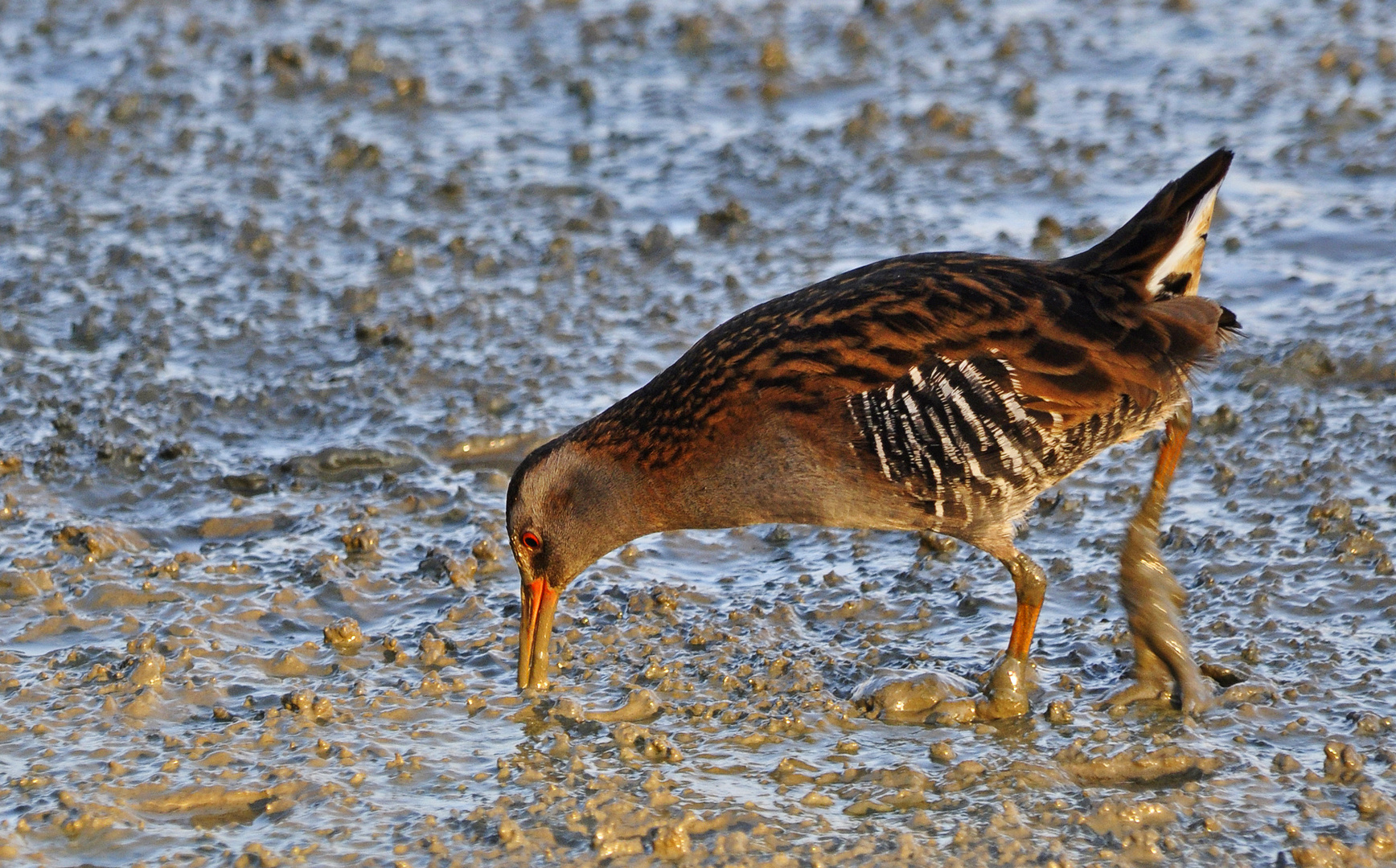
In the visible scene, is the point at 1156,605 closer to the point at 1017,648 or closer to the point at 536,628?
the point at 1017,648

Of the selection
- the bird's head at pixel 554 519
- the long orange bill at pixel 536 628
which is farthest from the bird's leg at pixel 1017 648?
the long orange bill at pixel 536 628

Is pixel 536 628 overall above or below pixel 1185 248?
below

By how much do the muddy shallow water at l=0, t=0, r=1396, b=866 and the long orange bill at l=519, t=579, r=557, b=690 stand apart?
10 cm

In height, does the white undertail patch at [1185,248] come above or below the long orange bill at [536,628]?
above

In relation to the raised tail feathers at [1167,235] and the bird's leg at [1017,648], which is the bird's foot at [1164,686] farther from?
the raised tail feathers at [1167,235]

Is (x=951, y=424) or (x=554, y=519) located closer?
(x=951, y=424)

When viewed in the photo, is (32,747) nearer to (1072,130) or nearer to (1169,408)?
(1169,408)

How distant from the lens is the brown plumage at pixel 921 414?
4.20 metres

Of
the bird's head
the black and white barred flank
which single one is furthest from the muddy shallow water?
the black and white barred flank

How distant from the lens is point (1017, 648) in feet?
14.6

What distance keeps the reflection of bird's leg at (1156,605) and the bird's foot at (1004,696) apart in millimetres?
242

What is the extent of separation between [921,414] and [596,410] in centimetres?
199

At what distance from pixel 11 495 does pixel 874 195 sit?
12.6 ft

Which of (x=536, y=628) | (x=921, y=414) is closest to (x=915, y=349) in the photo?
(x=921, y=414)
